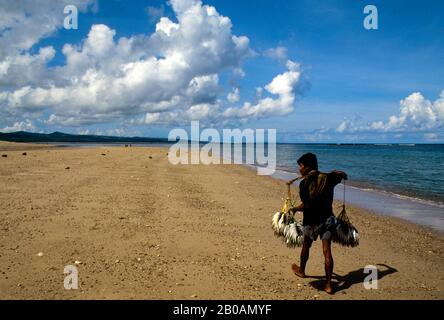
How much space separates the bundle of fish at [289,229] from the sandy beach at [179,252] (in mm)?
787

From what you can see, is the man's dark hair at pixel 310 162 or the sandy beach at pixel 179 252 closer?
the sandy beach at pixel 179 252

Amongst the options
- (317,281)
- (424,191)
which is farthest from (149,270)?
(424,191)

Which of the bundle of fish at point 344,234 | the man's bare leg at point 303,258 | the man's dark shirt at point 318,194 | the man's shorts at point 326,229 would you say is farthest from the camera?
the man's bare leg at point 303,258

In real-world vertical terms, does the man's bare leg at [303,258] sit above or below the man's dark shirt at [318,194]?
below

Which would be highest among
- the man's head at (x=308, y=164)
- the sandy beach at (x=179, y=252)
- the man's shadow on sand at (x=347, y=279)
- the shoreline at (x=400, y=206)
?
the man's head at (x=308, y=164)

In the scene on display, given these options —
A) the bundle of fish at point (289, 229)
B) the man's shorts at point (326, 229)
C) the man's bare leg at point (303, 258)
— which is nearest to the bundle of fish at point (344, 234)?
the man's shorts at point (326, 229)

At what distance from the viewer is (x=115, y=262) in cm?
805

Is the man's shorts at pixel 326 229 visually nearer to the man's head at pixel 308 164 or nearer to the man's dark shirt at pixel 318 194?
the man's dark shirt at pixel 318 194

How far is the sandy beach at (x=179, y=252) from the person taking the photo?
6949mm

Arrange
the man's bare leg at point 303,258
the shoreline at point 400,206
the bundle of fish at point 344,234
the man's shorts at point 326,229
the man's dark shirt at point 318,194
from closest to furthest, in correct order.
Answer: the man's dark shirt at point 318,194, the man's shorts at point 326,229, the bundle of fish at point 344,234, the man's bare leg at point 303,258, the shoreline at point 400,206
